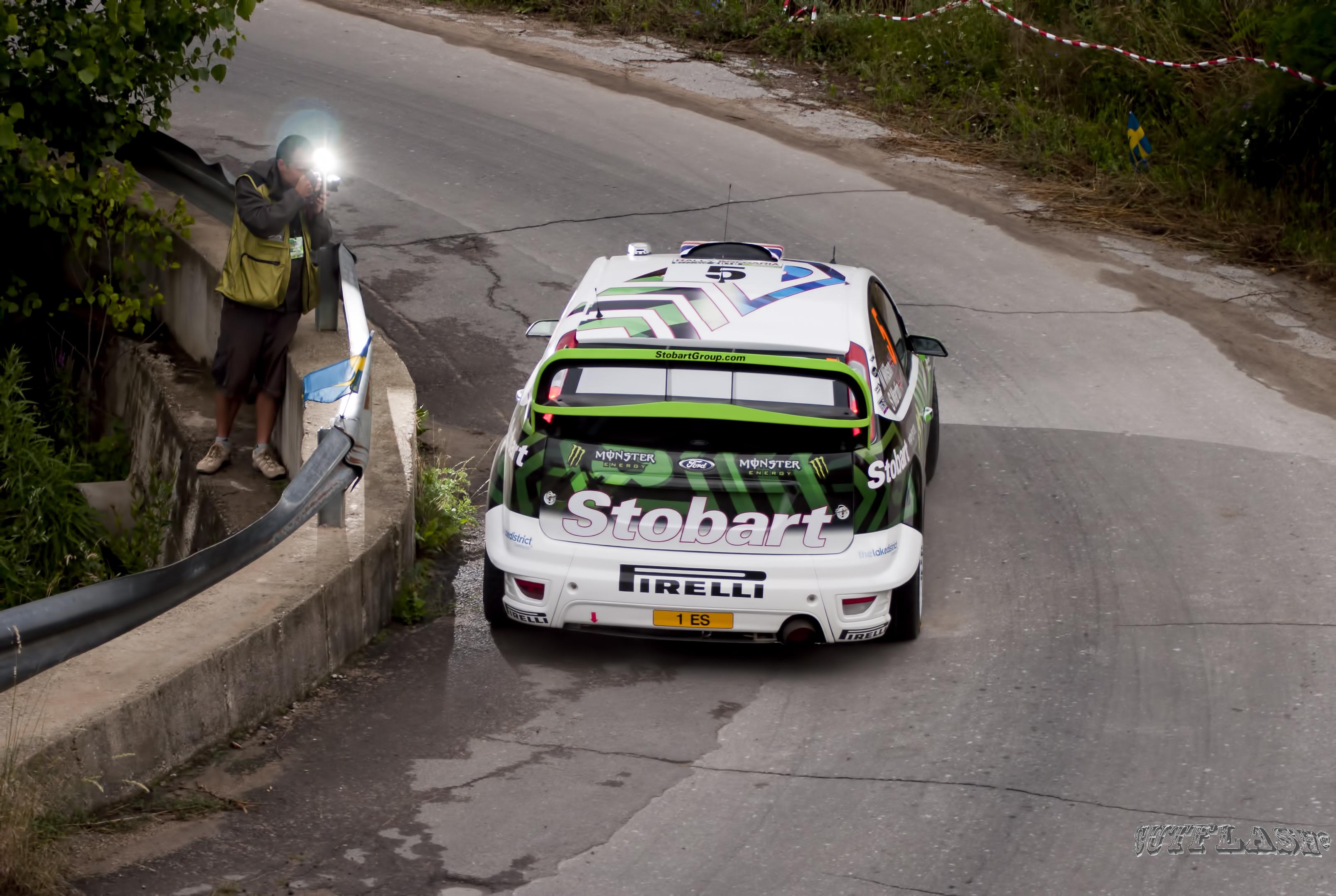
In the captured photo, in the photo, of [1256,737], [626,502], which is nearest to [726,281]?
[626,502]

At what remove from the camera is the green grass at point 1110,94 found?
14086 millimetres

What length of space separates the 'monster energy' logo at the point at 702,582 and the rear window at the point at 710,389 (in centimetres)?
78

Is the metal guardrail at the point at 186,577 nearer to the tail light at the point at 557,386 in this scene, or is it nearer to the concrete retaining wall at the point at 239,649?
the concrete retaining wall at the point at 239,649

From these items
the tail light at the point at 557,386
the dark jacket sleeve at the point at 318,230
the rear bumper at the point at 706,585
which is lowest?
the rear bumper at the point at 706,585

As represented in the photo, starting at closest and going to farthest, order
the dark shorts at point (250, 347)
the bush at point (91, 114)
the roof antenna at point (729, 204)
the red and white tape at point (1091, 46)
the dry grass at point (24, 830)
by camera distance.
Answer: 1. the dry grass at point (24, 830)
2. the dark shorts at point (250, 347)
3. the bush at point (91, 114)
4. the roof antenna at point (729, 204)
5. the red and white tape at point (1091, 46)

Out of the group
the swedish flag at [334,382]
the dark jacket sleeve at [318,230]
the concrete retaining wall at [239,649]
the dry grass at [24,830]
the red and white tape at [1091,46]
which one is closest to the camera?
the dry grass at [24,830]

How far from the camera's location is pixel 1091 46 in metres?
16.3

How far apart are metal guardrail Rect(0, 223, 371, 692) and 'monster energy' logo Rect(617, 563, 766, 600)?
4.91 feet

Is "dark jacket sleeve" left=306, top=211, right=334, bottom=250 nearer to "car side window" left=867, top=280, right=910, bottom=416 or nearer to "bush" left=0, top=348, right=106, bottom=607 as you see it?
"bush" left=0, top=348, right=106, bottom=607

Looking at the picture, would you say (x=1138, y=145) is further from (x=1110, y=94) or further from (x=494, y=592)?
(x=494, y=592)

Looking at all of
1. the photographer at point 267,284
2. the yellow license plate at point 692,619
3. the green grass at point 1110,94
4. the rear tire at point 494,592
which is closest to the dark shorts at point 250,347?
the photographer at point 267,284

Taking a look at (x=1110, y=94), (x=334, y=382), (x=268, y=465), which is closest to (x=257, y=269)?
(x=268, y=465)

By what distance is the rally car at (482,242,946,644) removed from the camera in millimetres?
7379

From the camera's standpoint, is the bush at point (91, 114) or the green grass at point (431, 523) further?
the bush at point (91, 114)
